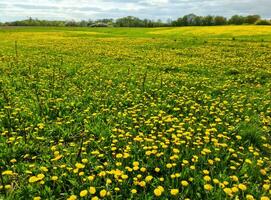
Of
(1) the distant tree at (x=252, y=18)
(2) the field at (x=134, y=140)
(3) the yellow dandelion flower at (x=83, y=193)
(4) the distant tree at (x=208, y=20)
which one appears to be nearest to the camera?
(3) the yellow dandelion flower at (x=83, y=193)

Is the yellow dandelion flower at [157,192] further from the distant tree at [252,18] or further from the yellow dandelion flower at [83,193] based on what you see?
the distant tree at [252,18]

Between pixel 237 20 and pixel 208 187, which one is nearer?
pixel 208 187

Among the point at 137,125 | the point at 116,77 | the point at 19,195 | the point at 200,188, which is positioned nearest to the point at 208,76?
the point at 116,77


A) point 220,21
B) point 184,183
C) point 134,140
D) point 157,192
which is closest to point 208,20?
point 220,21

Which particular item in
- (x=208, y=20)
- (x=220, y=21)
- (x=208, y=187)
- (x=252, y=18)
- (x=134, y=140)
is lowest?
(x=220, y=21)

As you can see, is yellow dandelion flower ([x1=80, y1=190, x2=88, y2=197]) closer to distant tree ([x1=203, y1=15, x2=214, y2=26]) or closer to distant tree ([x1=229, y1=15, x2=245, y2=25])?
distant tree ([x1=203, y1=15, x2=214, y2=26])

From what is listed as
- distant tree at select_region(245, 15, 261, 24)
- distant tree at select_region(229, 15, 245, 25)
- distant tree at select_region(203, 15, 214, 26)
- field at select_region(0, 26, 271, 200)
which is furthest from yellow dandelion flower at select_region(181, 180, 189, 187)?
distant tree at select_region(229, 15, 245, 25)

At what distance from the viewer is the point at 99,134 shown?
18.0 ft

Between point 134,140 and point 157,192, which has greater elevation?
point 157,192

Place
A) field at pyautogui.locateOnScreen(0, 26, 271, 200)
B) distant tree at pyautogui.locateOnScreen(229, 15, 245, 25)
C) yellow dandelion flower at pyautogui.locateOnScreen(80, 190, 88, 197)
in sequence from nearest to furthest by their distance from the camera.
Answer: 1. yellow dandelion flower at pyautogui.locateOnScreen(80, 190, 88, 197)
2. field at pyautogui.locateOnScreen(0, 26, 271, 200)
3. distant tree at pyautogui.locateOnScreen(229, 15, 245, 25)

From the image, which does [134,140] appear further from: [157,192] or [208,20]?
[208,20]

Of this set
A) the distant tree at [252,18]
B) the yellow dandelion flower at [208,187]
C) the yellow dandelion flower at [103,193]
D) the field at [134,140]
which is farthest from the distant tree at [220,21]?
the yellow dandelion flower at [103,193]

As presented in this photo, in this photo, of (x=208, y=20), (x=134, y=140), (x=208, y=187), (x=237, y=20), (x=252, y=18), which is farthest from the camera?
(x=208, y=20)

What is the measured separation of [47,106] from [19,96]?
1.31m
